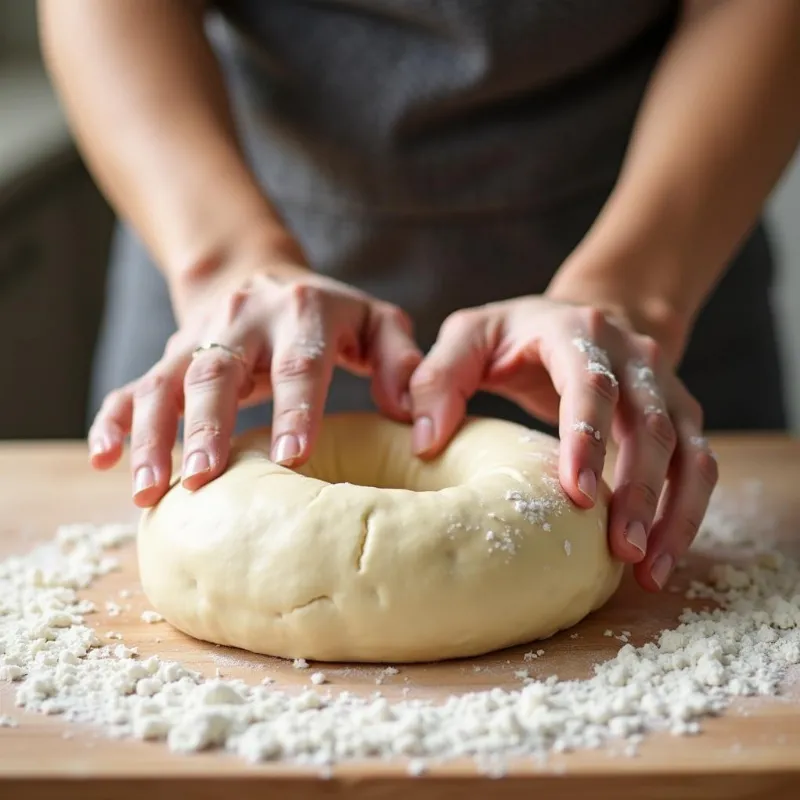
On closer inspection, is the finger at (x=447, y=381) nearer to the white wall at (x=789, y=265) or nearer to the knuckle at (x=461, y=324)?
the knuckle at (x=461, y=324)

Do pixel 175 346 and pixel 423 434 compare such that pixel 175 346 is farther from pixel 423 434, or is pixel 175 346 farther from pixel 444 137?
pixel 444 137

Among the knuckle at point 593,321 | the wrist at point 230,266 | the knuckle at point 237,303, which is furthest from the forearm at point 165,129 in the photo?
the knuckle at point 593,321

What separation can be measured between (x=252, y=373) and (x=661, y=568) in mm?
522

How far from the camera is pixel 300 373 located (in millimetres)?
1240

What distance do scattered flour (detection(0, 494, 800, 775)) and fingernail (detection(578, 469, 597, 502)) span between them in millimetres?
161

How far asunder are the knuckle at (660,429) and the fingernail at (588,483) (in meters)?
0.12

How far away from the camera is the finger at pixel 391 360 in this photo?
1354 mm

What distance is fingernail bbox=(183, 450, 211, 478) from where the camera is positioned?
1.17 meters

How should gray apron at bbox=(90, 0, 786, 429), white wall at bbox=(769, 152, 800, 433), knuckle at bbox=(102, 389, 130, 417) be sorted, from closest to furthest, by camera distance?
knuckle at bbox=(102, 389, 130, 417) < gray apron at bbox=(90, 0, 786, 429) < white wall at bbox=(769, 152, 800, 433)

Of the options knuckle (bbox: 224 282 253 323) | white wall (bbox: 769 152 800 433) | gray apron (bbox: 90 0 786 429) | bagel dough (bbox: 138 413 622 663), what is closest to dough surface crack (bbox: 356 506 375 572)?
bagel dough (bbox: 138 413 622 663)

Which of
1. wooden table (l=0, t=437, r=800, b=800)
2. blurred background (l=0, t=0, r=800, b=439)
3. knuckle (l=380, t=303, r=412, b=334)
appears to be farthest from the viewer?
blurred background (l=0, t=0, r=800, b=439)

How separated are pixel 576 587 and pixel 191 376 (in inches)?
18.9

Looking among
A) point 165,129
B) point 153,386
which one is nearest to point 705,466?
point 153,386

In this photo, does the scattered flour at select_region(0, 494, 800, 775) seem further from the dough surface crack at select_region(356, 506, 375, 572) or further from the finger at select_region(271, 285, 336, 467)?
the finger at select_region(271, 285, 336, 467)
